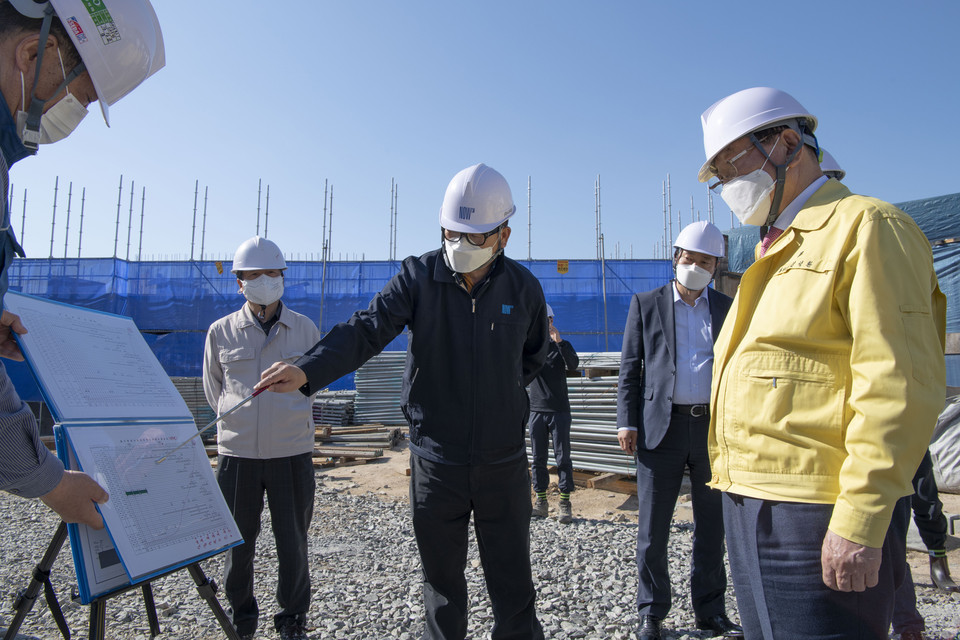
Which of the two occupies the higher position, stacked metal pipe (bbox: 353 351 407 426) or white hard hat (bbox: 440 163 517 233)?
white hard hat (bbox: 440 163 517 233)

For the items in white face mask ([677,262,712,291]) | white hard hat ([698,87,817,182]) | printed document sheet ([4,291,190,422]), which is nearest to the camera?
white hard hat ([698,87,817,182])

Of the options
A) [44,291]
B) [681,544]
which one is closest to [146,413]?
[681,544]

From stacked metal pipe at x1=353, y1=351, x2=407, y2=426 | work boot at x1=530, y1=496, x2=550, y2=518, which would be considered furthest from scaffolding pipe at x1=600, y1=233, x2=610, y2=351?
work boot at x1=530, y1=496, x2=550, y2=518

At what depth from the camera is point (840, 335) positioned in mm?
1747

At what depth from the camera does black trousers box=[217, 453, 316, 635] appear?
12.4ft

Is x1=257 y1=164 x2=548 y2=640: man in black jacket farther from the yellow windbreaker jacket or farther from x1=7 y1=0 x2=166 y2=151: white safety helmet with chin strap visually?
x1=7 y1=0 x2=166 y2=151: white safety helmet with chin strap

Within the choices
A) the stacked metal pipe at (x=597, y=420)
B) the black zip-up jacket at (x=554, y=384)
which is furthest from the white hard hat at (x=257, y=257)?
the stacked metal pipe at (x=597, y=420)

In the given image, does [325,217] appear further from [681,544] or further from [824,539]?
[824,539]

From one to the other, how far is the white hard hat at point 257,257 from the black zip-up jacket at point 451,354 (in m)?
1.63

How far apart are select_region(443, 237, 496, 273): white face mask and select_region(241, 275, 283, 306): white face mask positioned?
6.09ft

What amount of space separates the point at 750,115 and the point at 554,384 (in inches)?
204

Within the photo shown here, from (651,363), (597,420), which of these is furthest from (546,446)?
(651,363)

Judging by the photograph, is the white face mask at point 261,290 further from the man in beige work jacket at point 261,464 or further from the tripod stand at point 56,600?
the tripod stand at point 56,600

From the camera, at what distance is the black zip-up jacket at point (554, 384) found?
7043 millimetres
